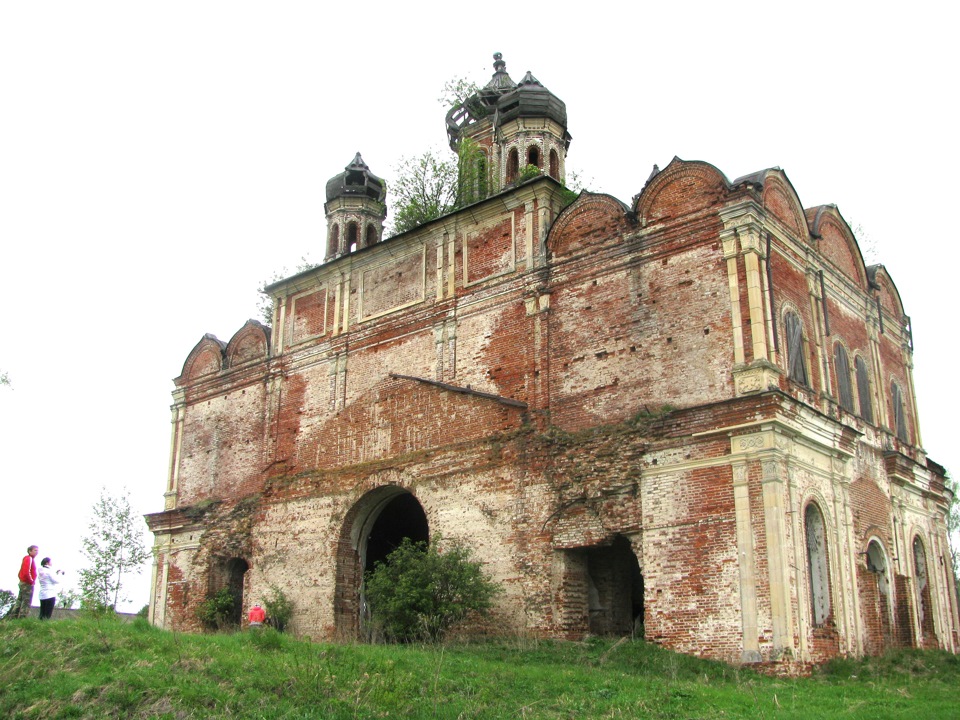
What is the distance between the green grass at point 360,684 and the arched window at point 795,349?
490 cm

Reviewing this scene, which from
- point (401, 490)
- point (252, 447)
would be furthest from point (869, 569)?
point (252, 447)

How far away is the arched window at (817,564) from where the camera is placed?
1594cm

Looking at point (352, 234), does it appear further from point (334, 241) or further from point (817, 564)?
point (817, 564)

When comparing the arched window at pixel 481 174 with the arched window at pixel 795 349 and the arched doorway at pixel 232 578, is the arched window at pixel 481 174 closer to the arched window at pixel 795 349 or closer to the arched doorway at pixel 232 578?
the arched doorway at pixel 232 578

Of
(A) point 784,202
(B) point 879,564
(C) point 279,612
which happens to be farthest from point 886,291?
(C) point 279,612

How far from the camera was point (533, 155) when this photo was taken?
2278cm

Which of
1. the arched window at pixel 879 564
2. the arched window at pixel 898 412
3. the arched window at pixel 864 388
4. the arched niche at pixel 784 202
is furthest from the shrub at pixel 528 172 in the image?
the arched window at pixel 879 564

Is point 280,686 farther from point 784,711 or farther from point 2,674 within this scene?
point 784,711

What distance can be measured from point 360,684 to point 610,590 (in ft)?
22.3

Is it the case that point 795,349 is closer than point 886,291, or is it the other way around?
point 795,349

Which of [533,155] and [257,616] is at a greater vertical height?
[533,155]

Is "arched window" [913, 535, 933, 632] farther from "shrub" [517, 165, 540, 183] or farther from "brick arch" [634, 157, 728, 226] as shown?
"shrub" [517, 165, 540, 183]

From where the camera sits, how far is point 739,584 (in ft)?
49.0

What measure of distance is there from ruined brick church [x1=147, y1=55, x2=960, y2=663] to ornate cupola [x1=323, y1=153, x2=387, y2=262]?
5.05 ft
